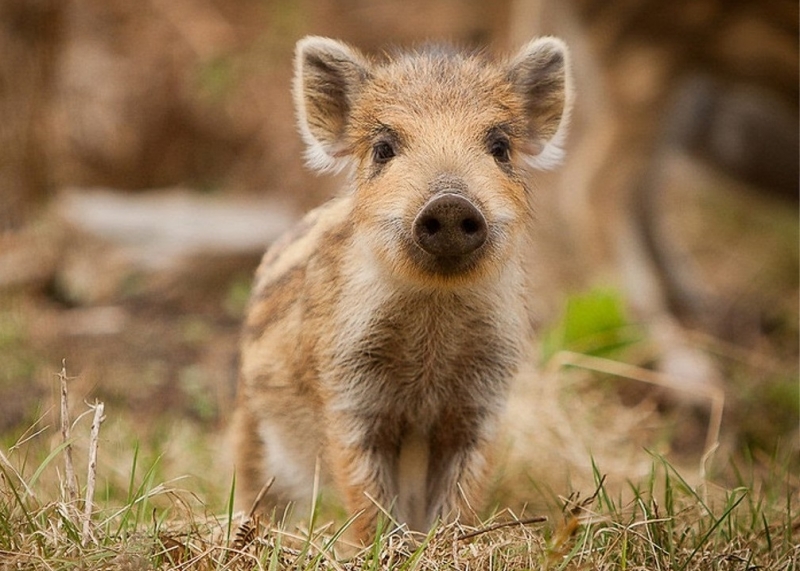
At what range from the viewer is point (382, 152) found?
369 centimetres

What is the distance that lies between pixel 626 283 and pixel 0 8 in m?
4.09

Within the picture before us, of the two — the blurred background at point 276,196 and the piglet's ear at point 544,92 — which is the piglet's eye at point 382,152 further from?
the blurred background at point 276,196

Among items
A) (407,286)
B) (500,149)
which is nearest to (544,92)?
(500,149)

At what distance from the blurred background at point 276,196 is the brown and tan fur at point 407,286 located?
1.10m

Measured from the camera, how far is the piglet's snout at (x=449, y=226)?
3.21 meters

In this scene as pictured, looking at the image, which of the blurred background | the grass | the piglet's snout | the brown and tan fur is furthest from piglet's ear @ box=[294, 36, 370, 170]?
the blurred background

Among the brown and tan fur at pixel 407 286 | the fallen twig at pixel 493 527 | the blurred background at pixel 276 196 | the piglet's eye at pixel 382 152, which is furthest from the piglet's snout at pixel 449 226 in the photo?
the blurred background at pixel 276 196

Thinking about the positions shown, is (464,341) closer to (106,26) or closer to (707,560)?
(707,560)

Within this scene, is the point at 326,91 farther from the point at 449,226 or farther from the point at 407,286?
the point at 449,226

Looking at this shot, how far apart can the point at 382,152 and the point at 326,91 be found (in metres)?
0.43

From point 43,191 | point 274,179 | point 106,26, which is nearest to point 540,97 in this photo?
point 43,191

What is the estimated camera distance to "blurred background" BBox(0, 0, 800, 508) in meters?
5.92

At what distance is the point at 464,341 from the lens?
3.77 m

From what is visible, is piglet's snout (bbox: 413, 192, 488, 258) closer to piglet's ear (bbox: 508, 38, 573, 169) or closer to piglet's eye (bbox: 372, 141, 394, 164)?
piglet's eye (bbox: 372, 141, 394, 164)
